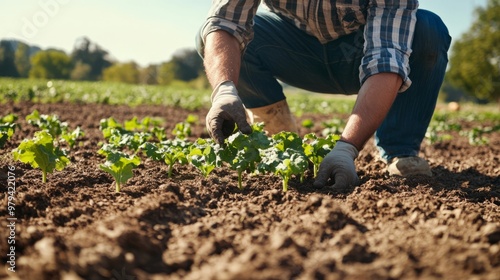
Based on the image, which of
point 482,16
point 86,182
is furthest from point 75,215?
point 482,16

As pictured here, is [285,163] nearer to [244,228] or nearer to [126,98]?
[244,228]

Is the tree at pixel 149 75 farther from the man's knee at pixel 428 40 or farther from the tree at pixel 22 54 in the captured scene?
the man's knee at pixel 428 40

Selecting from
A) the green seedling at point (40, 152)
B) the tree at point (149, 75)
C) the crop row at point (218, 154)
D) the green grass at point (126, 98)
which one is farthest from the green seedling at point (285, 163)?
the tree at point (149, 75)

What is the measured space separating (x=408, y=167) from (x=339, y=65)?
38.8 inches

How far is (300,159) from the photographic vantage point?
2393 mm

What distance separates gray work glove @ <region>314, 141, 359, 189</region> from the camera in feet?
8.13

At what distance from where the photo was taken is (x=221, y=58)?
9.77 feet

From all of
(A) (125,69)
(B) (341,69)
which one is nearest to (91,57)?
(A) (125,69)

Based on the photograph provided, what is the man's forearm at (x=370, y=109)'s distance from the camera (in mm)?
2625

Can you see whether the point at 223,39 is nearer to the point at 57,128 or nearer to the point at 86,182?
the point at 86,182

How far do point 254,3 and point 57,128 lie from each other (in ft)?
7.05

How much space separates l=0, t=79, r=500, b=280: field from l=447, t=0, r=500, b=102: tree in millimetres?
42287

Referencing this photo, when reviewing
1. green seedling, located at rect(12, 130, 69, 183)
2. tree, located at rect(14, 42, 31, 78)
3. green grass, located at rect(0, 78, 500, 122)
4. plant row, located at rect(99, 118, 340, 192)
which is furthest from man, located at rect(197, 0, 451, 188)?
green grass, located at rect(0, 78, 500, 122)

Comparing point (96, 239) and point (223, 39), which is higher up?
point (223, 39)
